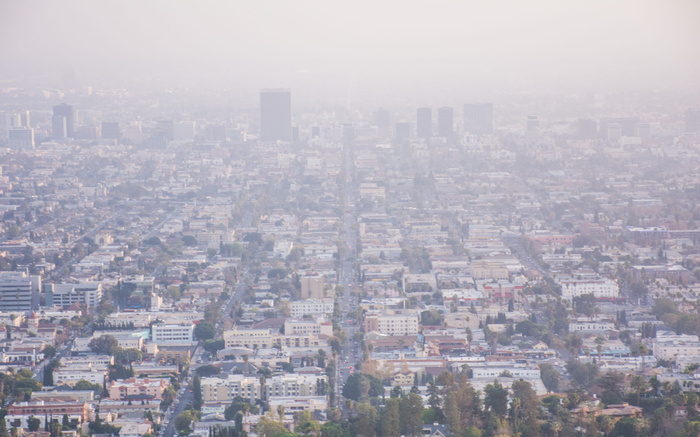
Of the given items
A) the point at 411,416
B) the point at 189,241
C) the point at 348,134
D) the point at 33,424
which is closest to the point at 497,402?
the point at 411,416

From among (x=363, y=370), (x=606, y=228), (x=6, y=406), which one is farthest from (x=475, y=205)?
(x=6, y=406)

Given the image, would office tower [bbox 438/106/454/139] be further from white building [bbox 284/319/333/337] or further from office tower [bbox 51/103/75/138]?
white building [bbox 284/319/333/337]

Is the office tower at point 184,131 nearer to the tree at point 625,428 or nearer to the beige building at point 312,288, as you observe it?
the beige building at point 312,288

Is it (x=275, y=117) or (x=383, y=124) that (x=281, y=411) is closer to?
(x=275, y=117)

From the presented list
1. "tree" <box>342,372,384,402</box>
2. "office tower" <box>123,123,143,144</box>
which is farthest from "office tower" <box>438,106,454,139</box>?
"tree" <box>342,372,384,402</box>

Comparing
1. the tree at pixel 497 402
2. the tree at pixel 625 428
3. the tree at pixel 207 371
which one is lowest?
the tree at pixel 207 371

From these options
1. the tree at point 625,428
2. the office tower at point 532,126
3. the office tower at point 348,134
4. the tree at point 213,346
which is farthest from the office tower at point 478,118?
the tree at point 625,428
